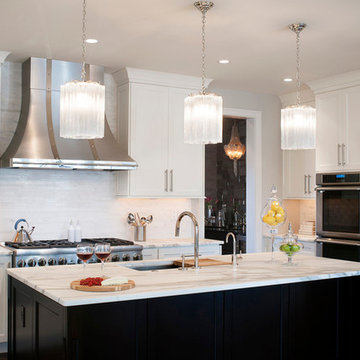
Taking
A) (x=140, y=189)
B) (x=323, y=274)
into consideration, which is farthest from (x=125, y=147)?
(x=323, y=274)

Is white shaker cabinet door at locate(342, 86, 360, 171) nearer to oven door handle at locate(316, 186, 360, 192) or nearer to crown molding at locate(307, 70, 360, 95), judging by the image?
crown molding at locate(307, 70, 360, 95)

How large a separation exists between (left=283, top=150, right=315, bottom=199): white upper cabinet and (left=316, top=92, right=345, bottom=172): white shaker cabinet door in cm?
44

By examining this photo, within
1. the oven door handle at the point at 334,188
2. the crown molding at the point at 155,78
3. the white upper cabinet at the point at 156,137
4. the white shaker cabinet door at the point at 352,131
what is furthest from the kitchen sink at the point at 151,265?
the white shaker cabinet door at the point at 352,131

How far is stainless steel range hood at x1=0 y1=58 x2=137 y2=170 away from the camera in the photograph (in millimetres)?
4936

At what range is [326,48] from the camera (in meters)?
4.81

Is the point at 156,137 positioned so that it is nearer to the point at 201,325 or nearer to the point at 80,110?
the point at 80,110

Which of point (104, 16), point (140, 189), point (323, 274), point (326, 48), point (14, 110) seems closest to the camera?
point (323, 274)

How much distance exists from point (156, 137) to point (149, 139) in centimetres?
9

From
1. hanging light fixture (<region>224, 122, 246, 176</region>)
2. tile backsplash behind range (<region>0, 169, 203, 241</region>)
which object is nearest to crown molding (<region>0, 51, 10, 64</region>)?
tile backsplash behind range (<region>0, 169, 203, 241</region>)

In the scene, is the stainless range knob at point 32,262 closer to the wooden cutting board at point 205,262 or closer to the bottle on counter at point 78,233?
the bottle on counter at point 78,233

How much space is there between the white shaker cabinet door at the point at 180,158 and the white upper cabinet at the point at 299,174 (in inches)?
55.0

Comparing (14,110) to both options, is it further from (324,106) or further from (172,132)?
(324,106)

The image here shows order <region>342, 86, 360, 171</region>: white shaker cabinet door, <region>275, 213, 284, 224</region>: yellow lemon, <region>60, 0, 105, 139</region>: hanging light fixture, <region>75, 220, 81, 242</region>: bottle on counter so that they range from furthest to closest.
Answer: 1. <region>342, 86, 360, 171</region>: white shaker cabinet door
2. <region>75, 220, 81, 242</region>: bottle on counter
3. <region>275, 213, 284, 224</region>: yellow lemon
4. <region>60, 0, 105, 139</region>: hanging light fixture

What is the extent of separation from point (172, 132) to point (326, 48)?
6.15 ft
